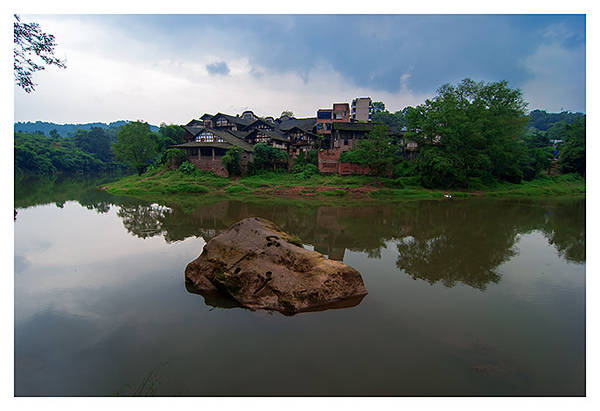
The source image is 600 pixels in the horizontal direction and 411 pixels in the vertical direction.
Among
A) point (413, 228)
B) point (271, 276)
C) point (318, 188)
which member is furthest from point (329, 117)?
point (271, 276)

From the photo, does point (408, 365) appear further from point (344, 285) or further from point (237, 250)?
point (237, 250)

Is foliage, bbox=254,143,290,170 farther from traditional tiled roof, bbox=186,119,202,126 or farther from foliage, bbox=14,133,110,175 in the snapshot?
foliage, bbox=14,133,110,175

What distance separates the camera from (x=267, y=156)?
4109 centimetres

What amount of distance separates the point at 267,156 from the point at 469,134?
26.6 metres

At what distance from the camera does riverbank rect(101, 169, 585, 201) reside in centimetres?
3278

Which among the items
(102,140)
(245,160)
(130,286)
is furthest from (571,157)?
(102,140)

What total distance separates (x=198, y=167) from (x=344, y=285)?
37593 mm

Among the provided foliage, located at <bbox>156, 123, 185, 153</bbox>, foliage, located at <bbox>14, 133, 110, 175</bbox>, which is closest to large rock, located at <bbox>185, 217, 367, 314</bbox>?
foliage, located at <bbox>156, 123, 185, 153</bbox>

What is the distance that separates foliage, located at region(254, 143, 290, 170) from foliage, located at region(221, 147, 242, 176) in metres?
2.67

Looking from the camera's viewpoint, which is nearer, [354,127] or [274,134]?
[354,127]

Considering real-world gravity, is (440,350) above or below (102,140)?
below

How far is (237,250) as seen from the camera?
25.4 ft

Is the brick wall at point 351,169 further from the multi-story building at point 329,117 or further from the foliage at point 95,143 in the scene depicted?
the foliage at point 95,143

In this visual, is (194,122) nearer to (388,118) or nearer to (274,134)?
(274,134)
